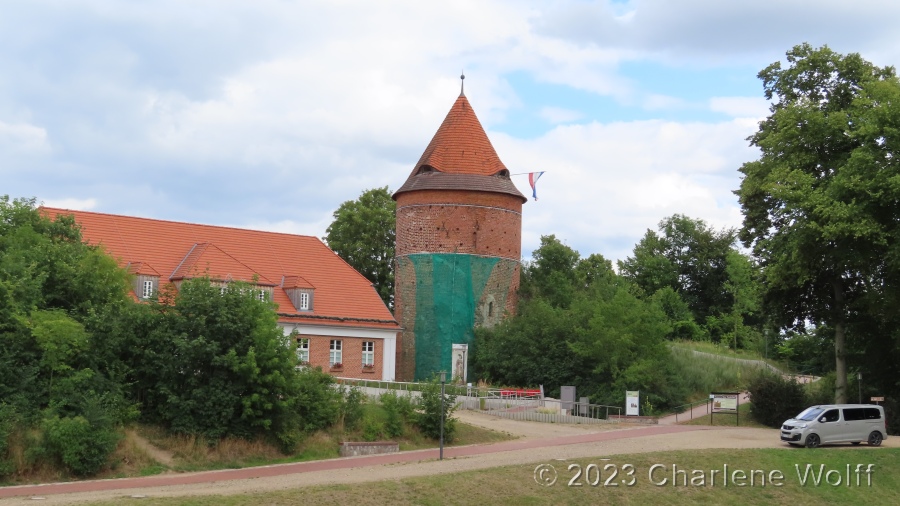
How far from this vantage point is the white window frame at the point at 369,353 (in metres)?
50.2

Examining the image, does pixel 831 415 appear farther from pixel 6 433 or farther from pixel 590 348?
pixel 6 433

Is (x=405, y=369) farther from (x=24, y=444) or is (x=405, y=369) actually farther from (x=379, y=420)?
(x=24, y=444)

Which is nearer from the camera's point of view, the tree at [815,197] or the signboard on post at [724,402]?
the tree at [815,197]

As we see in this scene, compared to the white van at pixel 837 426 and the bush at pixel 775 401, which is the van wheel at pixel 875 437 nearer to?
the white van at pixel 837 426

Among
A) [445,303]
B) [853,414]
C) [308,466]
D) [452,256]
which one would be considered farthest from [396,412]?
[452,256]

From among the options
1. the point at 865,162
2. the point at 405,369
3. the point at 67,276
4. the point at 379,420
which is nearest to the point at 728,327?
the point at 405,369

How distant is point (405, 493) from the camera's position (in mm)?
23562

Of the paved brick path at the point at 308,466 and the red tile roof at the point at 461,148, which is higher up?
the red tile roof at the point at 461,148

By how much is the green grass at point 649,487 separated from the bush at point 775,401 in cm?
747

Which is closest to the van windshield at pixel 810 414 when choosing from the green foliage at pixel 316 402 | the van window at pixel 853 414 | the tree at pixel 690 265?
the van window at pixel 853 414

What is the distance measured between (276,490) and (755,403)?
2320 centimetres

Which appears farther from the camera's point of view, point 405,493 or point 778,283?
point 778,283

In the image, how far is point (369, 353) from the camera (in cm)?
5041

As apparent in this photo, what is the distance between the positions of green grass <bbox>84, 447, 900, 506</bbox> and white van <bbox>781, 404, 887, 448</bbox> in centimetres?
Answer: 66
